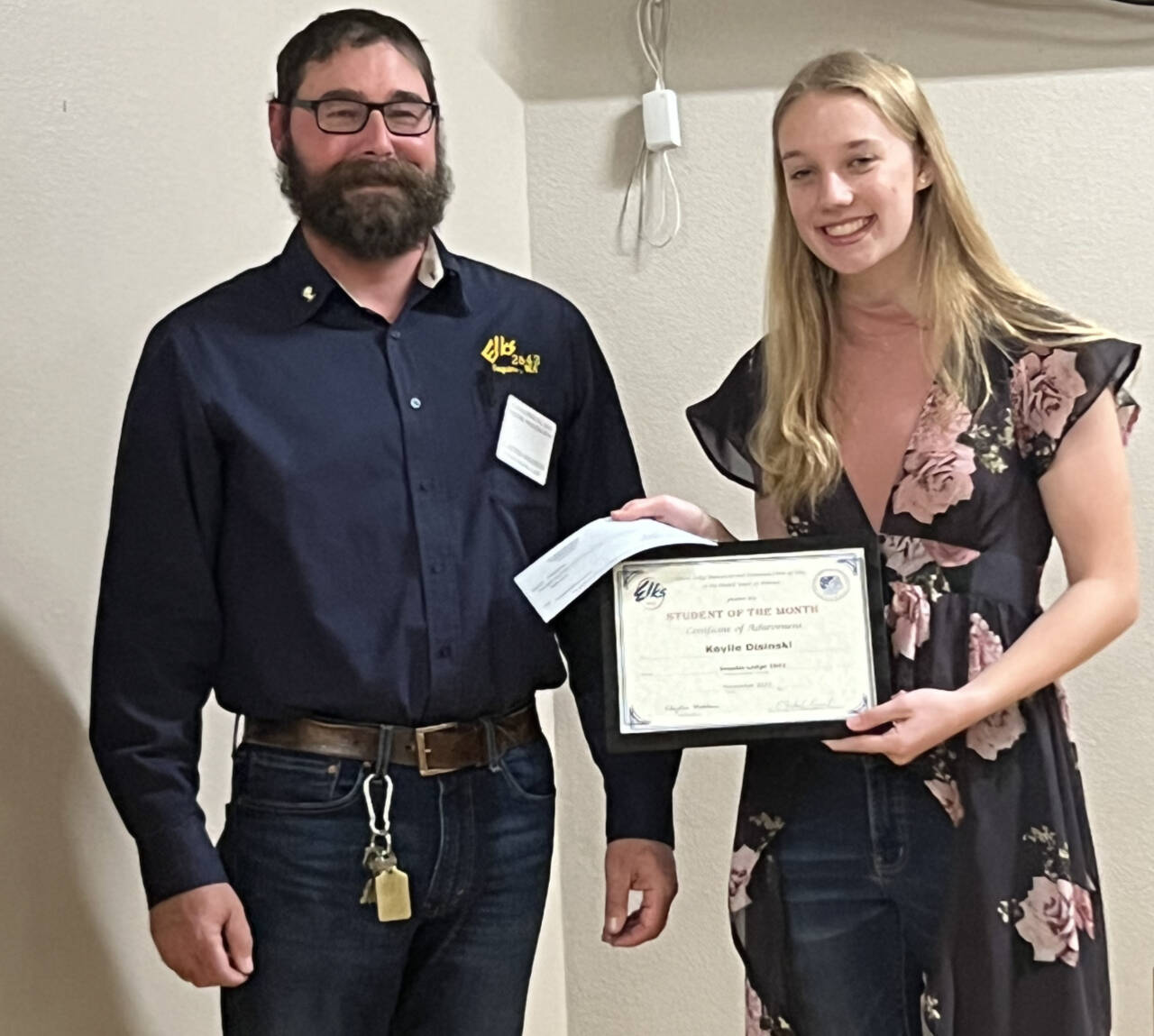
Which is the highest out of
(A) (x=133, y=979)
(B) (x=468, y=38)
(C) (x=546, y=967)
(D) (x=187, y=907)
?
(B) (x=468, y=38)

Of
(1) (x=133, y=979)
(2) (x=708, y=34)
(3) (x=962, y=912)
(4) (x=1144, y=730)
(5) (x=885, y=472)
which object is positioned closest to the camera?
(3) (x=962, y=912)

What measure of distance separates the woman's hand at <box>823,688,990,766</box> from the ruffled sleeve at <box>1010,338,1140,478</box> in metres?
0.26

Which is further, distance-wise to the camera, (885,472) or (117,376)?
(117,376)

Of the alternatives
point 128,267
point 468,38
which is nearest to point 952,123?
point 468,38

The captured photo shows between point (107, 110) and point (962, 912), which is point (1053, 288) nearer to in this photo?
point (962, 912)

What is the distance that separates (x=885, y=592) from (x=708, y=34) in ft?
4.96

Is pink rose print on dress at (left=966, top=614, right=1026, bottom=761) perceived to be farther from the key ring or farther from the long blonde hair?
the key ring

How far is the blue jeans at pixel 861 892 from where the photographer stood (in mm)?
1384

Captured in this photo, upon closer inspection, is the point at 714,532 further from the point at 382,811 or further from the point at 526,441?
the point at 382,811

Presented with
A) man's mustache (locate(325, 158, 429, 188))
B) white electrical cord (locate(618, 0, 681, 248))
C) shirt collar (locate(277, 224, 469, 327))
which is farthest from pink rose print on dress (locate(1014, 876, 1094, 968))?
white electrical cord (locate(618, 0, 681, 248))

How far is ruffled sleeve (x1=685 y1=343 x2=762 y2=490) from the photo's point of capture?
1593 millimetres

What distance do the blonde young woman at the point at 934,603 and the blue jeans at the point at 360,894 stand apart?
0.27 meters

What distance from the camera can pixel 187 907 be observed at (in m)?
1.41

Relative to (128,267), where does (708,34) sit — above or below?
above
